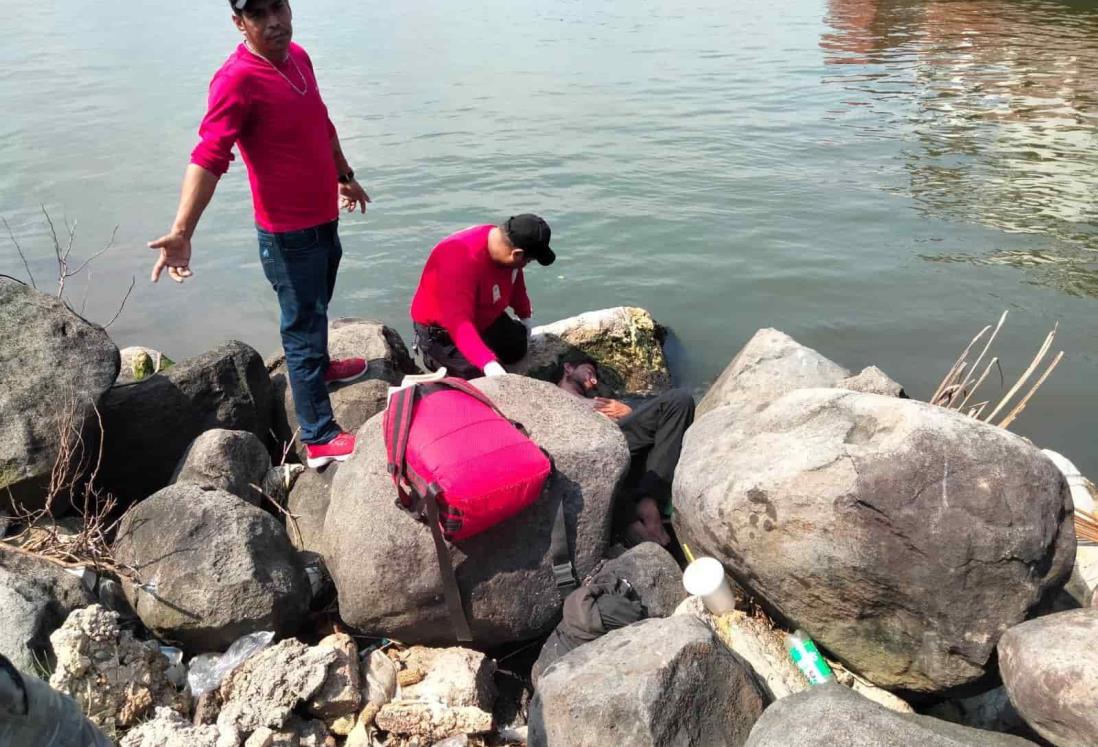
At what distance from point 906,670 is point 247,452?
11.4 ft

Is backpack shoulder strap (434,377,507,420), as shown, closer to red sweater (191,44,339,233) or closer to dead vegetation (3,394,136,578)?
red sweater (191,44,339,233)

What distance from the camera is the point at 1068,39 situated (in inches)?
905

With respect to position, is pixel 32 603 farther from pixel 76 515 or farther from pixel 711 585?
pixel 711 585

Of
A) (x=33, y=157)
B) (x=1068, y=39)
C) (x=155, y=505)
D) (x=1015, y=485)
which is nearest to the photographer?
(x=1015, y=485)

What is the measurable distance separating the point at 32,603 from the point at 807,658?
3171mm

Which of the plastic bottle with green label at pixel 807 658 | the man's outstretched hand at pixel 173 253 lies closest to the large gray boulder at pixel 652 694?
the plastic bottle with green label at pixel 807 658

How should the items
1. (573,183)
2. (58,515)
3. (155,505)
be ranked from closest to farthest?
(155,505)
(58,515)
(573,183)

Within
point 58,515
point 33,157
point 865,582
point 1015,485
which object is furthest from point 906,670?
point 33,157

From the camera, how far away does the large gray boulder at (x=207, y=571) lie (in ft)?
12.4

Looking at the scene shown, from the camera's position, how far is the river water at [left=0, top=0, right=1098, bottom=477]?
30.0 ft

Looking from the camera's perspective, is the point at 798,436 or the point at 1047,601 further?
the point at 798,436

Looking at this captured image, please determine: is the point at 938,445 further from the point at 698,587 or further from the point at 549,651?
the point at 549,651

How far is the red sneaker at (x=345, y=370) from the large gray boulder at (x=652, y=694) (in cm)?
308

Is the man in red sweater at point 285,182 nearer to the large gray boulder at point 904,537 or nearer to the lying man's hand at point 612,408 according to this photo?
the lying man's hand at point 612,408
